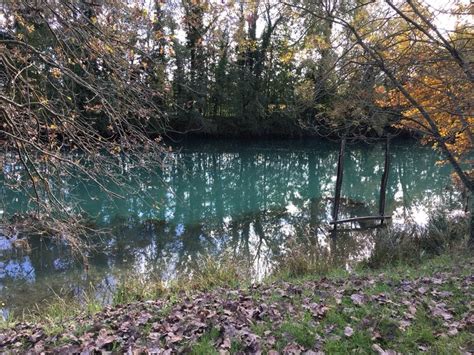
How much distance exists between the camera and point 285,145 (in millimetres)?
33844

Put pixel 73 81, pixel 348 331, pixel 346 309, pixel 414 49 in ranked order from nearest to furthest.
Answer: pixel 348 331 < pixel 346 309 < pixel 73 81 < pixel 414 49

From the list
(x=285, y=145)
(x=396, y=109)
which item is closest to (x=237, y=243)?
(x=396, y=109)

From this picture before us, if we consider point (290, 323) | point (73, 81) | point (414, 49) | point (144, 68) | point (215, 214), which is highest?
point (414, 49)

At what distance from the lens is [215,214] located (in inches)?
583

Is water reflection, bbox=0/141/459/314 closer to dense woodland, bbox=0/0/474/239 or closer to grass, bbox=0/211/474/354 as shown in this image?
dense woodland, bbox=0/0/474/239

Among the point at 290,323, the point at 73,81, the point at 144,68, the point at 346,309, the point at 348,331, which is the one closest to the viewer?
the point at 348,331

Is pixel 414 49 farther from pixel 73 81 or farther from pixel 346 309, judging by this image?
pixel 73 81

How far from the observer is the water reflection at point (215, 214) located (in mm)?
8992

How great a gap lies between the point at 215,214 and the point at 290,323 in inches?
436

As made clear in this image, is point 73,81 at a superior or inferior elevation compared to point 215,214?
superior

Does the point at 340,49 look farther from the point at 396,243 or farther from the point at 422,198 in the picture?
the point at 422,198

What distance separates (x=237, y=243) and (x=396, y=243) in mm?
4408

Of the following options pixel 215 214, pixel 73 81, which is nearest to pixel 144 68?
pixel 73 81

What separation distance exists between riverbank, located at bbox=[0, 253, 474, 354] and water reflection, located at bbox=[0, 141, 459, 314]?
5.47ft
